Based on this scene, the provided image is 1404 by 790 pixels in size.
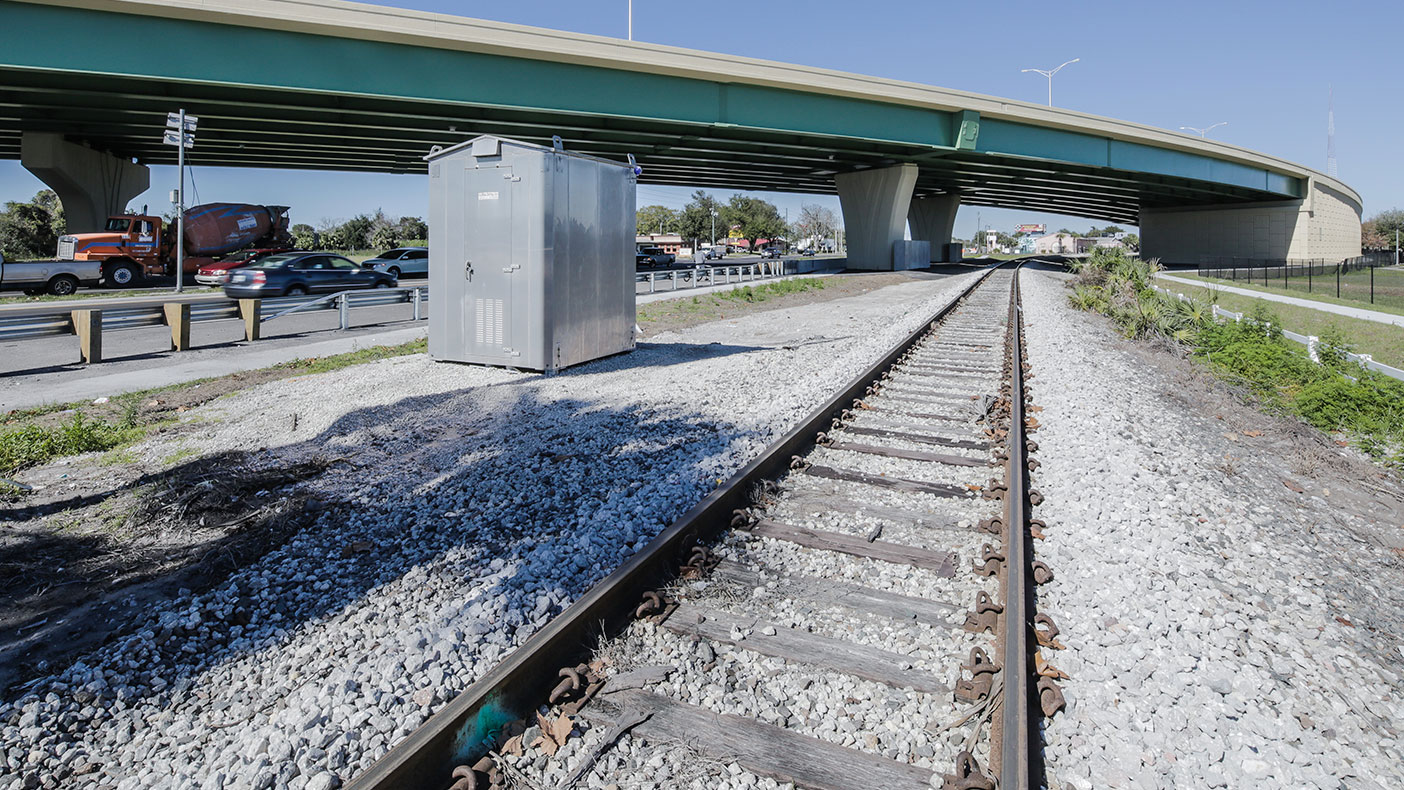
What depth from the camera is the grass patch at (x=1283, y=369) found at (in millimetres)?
8688

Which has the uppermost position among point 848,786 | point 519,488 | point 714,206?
point 714,206

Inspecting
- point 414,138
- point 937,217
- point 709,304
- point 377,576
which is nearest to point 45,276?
point 414,138

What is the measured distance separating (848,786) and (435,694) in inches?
61.9

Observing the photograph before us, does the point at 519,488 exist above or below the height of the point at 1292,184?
below

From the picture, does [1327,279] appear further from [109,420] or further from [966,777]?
[109,420]

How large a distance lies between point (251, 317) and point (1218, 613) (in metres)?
16.5

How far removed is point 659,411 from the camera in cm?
838

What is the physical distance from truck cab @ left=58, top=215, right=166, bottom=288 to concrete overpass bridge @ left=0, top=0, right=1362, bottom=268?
4.46 metres

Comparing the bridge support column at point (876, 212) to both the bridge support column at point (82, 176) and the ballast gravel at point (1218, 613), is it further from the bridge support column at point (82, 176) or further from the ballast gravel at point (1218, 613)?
the ballast gravel at point (1218, 613)

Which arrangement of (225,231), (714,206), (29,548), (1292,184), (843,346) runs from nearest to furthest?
1. (29,548)
2. (843,346)
3. (225,231)
4. (1292,184)
5. (714,206)

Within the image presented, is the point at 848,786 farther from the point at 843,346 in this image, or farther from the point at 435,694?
the point at 843,346

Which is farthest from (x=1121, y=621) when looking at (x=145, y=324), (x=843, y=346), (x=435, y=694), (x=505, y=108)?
(x=505, y=108)

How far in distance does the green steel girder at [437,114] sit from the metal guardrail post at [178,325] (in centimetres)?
1574

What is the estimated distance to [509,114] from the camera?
107ft
